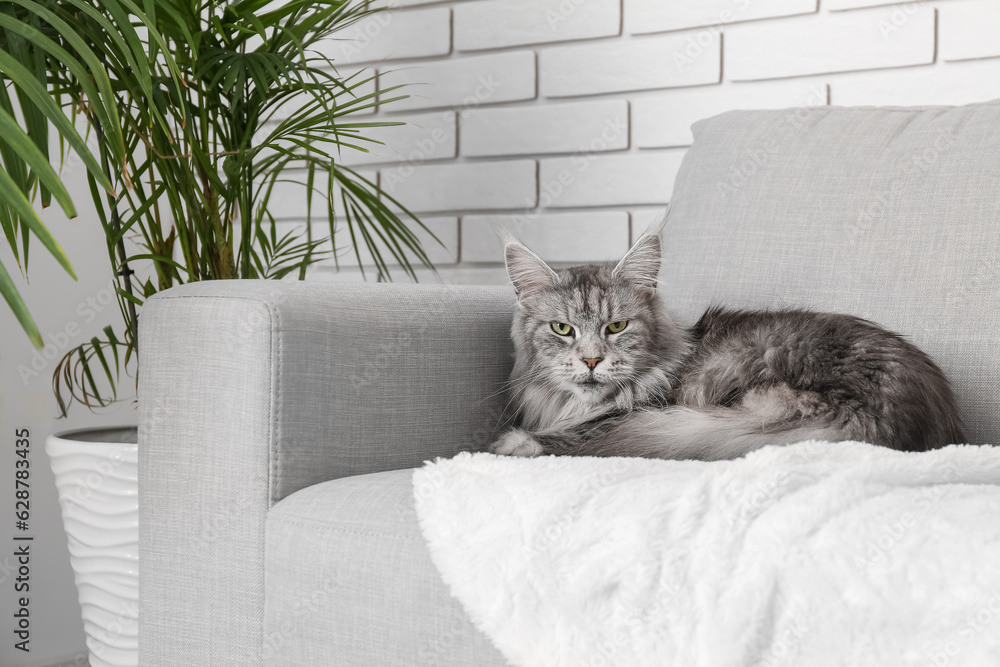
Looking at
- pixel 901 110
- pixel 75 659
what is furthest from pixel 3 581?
pixel 901 110

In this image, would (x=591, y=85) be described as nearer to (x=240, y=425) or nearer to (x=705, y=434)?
(x=705, y=434)

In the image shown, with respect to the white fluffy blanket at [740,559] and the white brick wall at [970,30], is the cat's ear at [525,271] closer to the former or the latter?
the white fluffy blanket at [740,559]

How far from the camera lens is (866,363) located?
1.13 meters

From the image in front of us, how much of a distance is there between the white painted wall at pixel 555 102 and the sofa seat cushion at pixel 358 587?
128cm

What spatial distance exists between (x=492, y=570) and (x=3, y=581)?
5.66 feet

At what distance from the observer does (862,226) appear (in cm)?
136

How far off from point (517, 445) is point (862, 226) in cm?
64

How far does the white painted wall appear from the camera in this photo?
1.88 metres

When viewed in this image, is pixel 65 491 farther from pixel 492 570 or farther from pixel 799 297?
pixel 799 297

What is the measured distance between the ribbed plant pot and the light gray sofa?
38 centimetres

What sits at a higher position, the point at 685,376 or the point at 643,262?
the point at 643,262

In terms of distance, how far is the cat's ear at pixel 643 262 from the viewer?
55.6 inches

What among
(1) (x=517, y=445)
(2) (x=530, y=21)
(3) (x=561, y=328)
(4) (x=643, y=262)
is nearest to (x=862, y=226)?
(4) (x=643, y=262)

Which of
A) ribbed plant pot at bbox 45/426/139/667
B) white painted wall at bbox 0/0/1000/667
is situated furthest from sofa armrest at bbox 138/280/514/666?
white painted wall at bbox 0/0/1000/667
